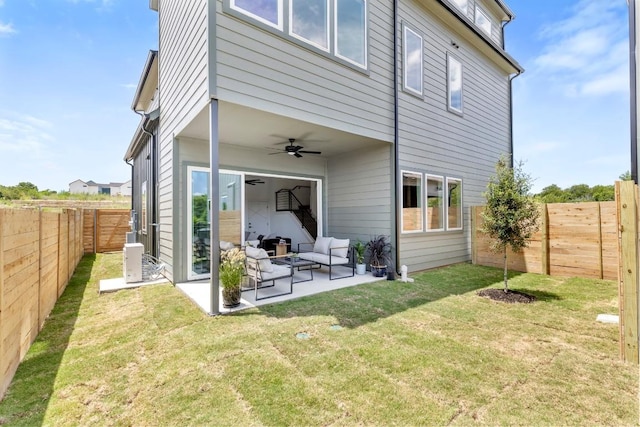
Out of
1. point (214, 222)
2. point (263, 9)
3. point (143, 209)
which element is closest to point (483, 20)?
point (263, 9)

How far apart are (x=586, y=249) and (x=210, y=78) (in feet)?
27.0

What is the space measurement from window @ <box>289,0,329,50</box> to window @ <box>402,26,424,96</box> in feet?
7.70

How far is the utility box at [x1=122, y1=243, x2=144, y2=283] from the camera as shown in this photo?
20.2ft

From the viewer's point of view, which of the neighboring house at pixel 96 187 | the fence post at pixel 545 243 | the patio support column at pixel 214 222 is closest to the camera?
the patio support column at pixel 214 222

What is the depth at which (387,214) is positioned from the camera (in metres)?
6.89

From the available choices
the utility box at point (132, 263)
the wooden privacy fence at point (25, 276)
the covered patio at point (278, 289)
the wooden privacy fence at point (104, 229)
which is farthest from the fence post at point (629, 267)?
the wooden privacy fence at point (104, 229)

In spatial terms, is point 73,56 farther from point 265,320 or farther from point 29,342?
point 265,320

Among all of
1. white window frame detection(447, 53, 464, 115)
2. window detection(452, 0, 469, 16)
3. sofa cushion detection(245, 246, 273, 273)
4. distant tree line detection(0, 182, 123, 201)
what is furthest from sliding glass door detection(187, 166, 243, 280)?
window detection(452, 0, 469, 16)

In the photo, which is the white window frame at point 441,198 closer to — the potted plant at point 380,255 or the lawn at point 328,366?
the potted plant at point 380,255

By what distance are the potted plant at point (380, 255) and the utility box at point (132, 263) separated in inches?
197

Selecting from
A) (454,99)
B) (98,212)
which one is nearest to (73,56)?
(98,212)

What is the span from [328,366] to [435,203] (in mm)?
5965

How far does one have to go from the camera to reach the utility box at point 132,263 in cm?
616

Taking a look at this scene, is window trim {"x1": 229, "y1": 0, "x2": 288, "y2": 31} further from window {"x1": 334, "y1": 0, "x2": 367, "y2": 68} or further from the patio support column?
the patio support column
